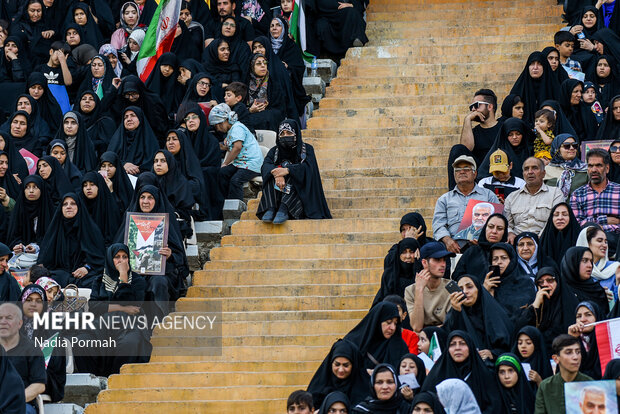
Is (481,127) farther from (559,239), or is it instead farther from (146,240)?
(146,240)

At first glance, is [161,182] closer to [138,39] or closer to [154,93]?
[154,93]

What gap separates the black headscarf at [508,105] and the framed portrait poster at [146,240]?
390 cm

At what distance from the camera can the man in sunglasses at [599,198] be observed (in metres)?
14.7

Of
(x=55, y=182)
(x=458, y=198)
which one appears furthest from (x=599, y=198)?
(x=55, y=182)

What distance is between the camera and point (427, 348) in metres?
13.0

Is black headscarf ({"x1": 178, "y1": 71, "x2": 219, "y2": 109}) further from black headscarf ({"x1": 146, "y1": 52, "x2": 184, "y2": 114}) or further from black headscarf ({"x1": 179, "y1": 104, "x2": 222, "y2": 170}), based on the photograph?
black headscarf ({"x1": 179, "y1": 104, "x2": 222, "y2": 170})

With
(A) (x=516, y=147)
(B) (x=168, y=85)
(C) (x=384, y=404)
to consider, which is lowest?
(C) (x=384, y=404)

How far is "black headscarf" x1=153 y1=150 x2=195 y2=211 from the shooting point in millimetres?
16203

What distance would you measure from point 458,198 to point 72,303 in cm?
378

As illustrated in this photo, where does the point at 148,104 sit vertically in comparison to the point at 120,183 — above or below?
above

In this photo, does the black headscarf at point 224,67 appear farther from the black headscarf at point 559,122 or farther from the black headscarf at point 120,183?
the black headscarf at point 559,122

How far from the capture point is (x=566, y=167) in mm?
15336

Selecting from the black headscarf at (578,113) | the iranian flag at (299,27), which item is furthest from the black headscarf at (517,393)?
the iranian flag at (299,27)

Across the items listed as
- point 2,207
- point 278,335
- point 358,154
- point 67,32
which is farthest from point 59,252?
point 67,32
